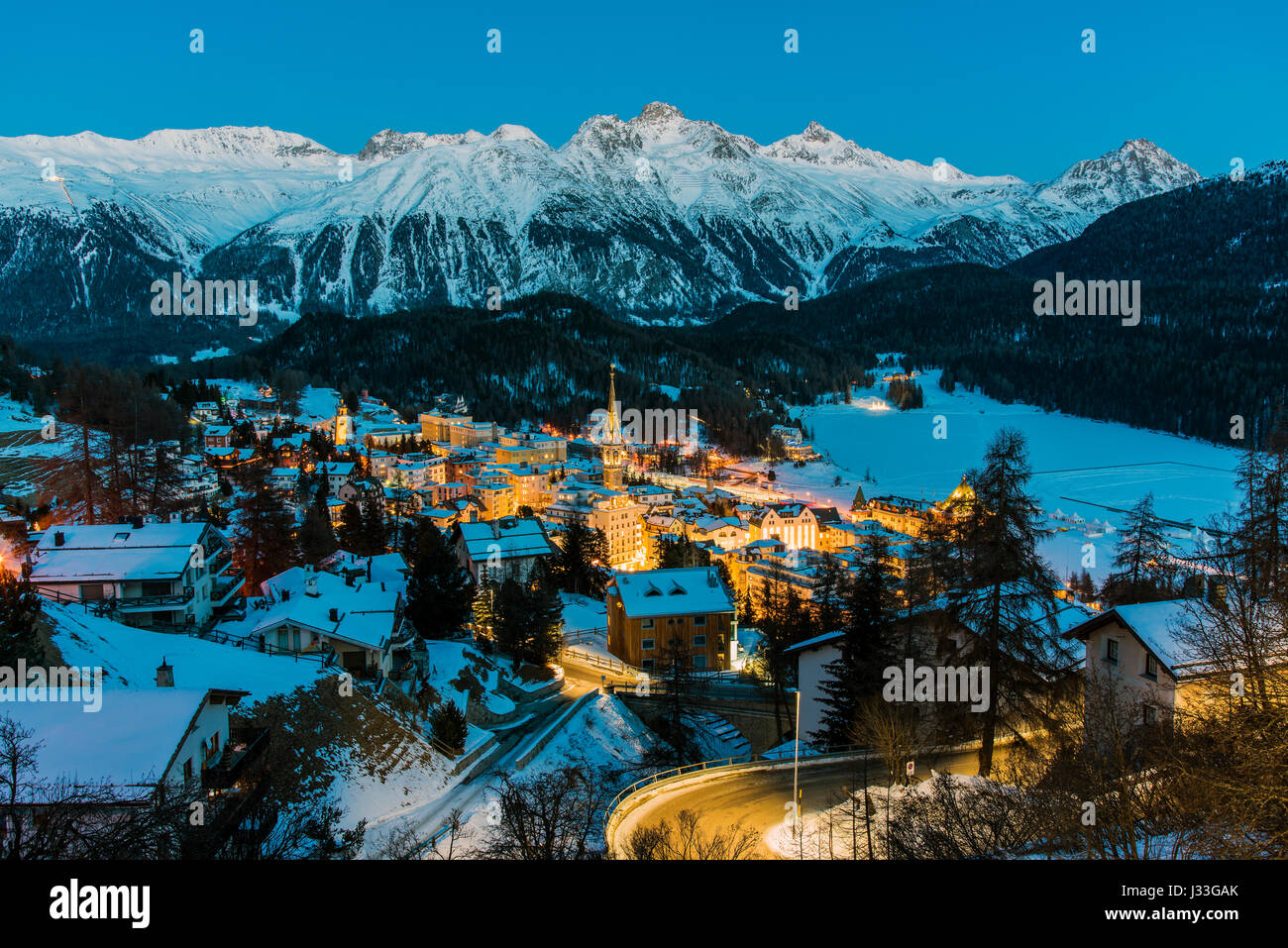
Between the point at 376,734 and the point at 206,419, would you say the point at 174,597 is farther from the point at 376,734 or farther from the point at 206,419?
the point at 206,419

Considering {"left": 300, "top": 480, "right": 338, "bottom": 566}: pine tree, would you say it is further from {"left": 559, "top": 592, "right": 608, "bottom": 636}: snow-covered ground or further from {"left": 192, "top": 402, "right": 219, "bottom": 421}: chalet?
{"left": 192, "top": 402, "right": 219, "bottom": 421}: chalet

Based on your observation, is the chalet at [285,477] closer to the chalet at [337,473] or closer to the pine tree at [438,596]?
the chalet at [337,473]

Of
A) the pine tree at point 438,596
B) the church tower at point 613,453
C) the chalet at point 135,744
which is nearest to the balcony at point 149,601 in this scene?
the pine tree at point 438,596

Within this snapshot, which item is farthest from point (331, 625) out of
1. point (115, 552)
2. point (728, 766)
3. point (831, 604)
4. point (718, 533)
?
point (718, 533)

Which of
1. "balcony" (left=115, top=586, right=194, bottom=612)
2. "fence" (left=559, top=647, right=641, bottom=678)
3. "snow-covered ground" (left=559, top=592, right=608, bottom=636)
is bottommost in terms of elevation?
"fence" (left=559, top=647, right=641, bottom=678)

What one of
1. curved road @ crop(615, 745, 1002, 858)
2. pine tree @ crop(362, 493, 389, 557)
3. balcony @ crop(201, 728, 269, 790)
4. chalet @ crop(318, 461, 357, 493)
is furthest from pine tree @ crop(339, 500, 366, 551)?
curved road @ crop(615, 745, 1002, 858)
